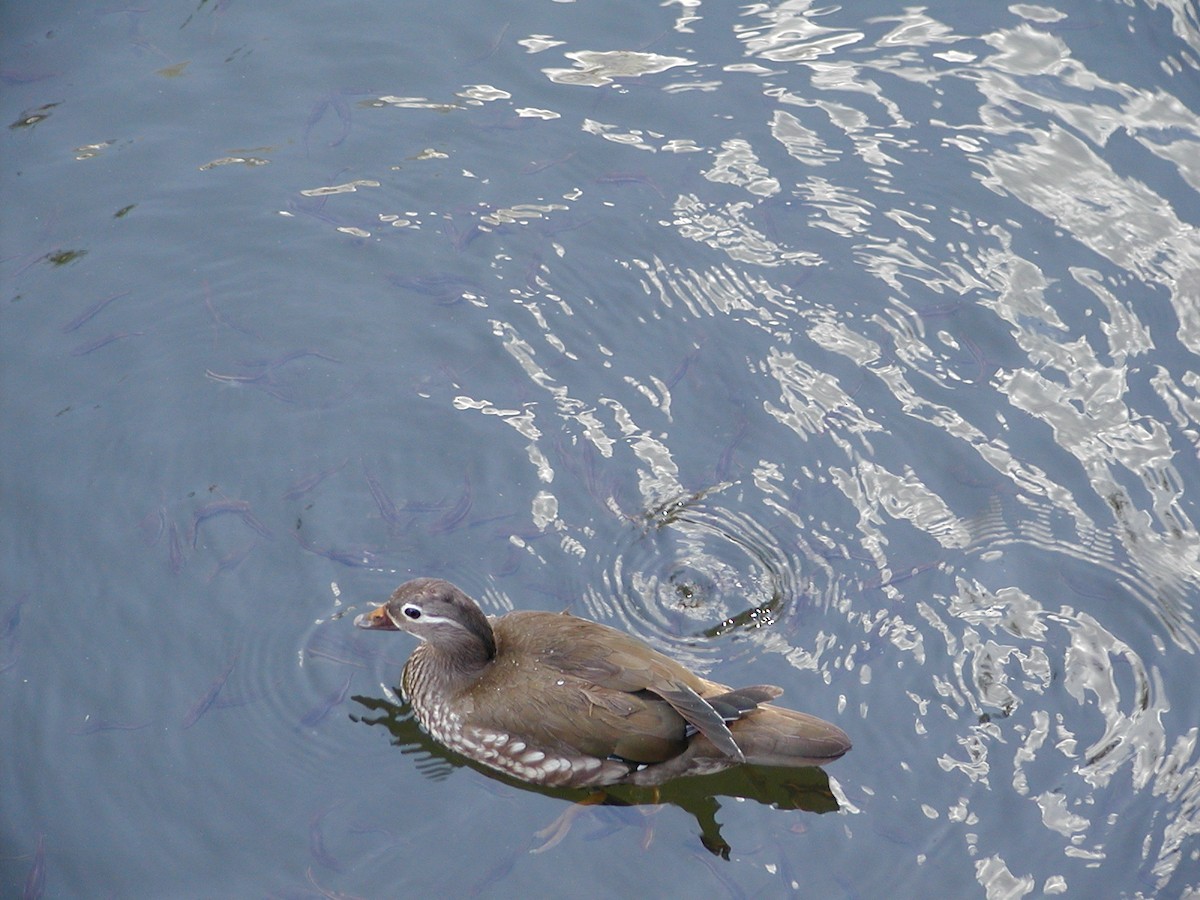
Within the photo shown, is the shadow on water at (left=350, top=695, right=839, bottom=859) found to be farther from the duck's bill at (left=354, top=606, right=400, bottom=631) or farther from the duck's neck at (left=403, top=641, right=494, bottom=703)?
the duck's bill at (left=354, top=606, right=400, bottom=631)

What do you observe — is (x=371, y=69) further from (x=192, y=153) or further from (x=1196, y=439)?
(x=1196, y=439)

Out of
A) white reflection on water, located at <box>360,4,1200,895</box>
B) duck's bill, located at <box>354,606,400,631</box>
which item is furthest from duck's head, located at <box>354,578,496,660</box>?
white reflection on water, located at <box>360,4,1200,895</box>

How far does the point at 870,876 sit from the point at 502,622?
225 centimetres

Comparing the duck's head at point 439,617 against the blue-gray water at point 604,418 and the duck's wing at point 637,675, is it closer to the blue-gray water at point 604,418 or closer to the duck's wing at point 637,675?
the duck's wing at point 637,675

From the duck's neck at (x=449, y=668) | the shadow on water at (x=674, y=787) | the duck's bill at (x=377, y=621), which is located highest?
the duck's bill at (x=377, y=621)

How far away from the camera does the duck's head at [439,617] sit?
646cm

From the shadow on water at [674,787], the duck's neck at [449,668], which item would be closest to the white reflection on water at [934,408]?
the shadow on water at [674,787]

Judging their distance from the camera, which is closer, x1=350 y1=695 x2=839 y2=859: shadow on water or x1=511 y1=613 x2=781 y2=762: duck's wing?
x1=511 y1=613 x2=781 y2=762: duck's wing

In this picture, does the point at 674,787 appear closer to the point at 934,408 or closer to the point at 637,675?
the point at 637,675

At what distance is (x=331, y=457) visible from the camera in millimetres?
7602

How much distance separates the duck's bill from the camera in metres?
6.66

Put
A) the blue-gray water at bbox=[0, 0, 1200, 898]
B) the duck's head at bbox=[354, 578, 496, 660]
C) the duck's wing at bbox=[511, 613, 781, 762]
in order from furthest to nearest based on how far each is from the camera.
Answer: the duck's head at bbox=[354, 578, 496, 660], the blue-gray water at bbox=[0, 0, 1200, 898], the duck's wing at bbox=[511, 613, 781, 762]

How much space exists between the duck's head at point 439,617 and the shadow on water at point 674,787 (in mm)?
505

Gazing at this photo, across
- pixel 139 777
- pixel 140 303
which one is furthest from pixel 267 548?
pixel 140 303
